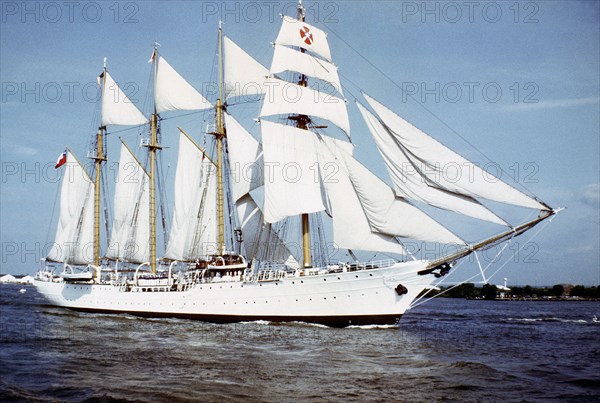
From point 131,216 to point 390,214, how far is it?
26.1 meters

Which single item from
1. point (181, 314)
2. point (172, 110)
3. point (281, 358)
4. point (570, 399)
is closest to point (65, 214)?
point (172, 110)

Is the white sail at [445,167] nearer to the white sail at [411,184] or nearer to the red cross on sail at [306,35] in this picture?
the white sail at [411,184]

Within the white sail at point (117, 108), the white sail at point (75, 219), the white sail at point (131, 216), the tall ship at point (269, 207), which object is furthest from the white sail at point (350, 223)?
the white sail at point (75, 219)

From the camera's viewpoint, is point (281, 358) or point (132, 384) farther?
point (281, 358)

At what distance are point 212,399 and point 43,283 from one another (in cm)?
4254

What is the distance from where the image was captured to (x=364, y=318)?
104ft

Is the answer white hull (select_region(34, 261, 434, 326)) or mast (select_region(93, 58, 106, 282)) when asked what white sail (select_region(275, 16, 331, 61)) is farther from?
mast (select_region(93, 58, 106, 282))

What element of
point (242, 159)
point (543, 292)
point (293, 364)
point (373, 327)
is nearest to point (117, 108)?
point (242, 159)

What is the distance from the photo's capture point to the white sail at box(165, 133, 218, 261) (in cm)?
4425

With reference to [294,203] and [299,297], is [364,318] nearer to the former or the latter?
[299,297]

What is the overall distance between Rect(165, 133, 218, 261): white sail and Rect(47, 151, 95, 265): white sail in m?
9.12

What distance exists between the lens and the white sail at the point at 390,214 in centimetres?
3094

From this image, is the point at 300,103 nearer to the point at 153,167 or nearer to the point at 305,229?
the point at 305,229

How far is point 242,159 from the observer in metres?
42.5
